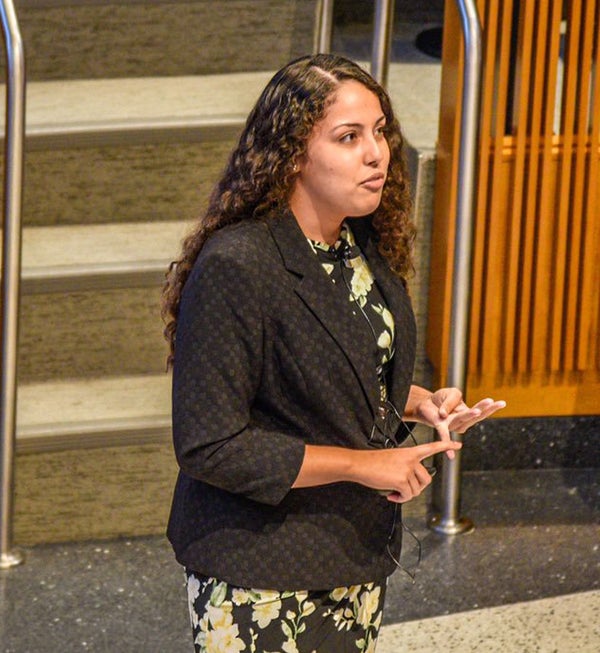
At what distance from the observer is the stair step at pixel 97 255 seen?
3342 mm

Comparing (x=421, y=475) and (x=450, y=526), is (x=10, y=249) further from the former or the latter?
(x=421, y=475)

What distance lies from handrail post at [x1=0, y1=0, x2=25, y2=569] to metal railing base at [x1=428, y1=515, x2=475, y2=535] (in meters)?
1.01

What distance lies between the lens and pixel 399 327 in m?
1.80

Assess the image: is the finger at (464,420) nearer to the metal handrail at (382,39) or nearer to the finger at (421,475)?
the finger at (421,475)

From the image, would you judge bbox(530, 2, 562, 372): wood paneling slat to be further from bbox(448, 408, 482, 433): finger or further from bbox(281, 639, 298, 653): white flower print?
bbox(281, 639, 298, 653): white flower print

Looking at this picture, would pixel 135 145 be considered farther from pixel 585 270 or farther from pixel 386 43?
pixel 585 270

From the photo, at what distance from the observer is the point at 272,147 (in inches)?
66.8

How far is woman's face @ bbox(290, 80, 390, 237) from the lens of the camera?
5.54 ft

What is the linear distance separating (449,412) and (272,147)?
44 cm

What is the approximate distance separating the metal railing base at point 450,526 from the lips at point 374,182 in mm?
1687

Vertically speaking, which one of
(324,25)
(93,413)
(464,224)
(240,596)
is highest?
(324,25)

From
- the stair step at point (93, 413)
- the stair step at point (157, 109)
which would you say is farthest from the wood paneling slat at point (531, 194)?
the stair step at point (93, 413)

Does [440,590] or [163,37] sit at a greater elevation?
[163,37]

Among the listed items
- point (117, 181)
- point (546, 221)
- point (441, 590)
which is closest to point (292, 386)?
point (441, 590)
